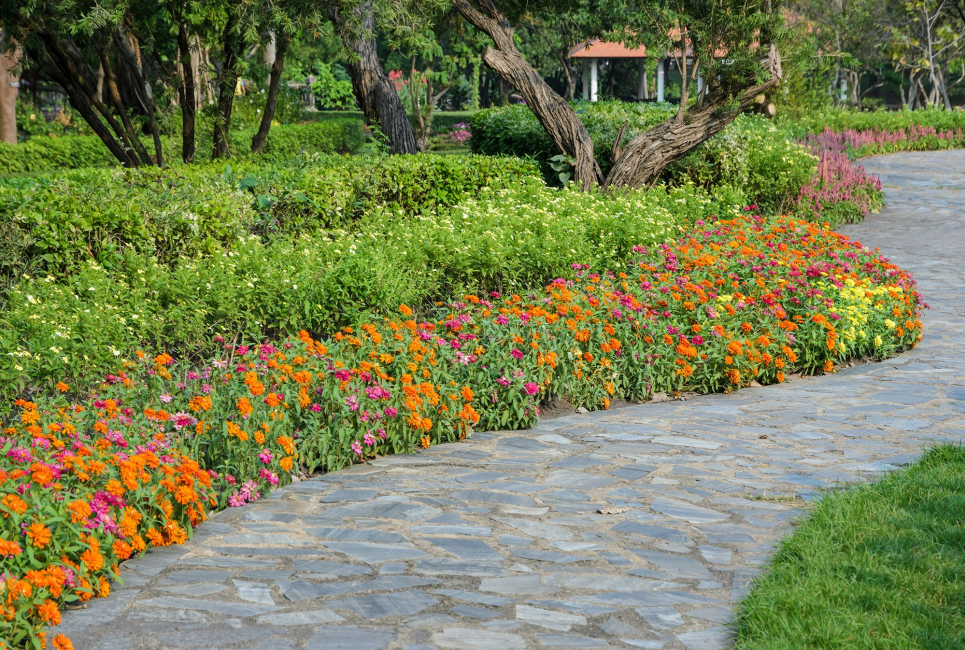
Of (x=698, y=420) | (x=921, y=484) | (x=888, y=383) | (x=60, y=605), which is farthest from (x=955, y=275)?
(x=60, y=605)

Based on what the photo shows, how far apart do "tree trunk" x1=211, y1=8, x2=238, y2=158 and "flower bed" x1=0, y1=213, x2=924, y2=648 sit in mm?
5093

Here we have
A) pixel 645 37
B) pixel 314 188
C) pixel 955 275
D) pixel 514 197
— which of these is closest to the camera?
pixel 314 188

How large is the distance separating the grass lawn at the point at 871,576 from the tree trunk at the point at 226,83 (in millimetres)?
8501

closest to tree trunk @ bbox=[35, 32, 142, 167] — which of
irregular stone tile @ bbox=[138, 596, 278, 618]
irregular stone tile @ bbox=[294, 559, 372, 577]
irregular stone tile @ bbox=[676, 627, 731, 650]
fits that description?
irregular stone tile @ bbox=[294, 559, 372, 577]

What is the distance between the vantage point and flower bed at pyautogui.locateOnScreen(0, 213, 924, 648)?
3.43m

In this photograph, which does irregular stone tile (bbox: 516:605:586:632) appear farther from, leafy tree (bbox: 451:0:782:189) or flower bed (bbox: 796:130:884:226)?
flower bed (bbox: 796:130:884:226)

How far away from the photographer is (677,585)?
139 inches

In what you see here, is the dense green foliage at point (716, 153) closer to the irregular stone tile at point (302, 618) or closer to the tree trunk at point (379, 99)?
the tree trunk at point (379, 99)

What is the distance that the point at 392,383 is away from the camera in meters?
5.26

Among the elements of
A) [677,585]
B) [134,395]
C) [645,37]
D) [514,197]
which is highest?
[645,37]

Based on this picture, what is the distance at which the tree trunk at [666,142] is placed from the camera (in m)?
11.6

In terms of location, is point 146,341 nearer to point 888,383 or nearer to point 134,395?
point 134,395

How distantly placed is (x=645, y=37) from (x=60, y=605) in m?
11.3

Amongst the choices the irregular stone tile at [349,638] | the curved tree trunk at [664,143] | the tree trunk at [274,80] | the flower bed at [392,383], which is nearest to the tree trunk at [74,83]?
the tree trunk at [274,80]
